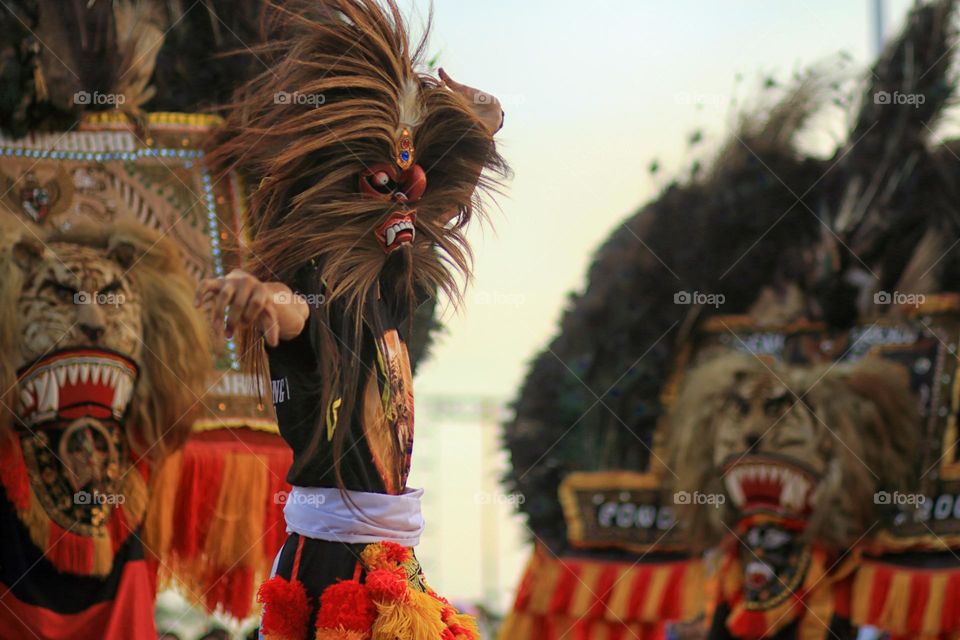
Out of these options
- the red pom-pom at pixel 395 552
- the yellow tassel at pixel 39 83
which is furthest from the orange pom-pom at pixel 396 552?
the yellow tassel at pixel 39 83

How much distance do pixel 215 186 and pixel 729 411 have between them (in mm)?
2087

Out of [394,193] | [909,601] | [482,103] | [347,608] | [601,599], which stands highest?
[482,103]

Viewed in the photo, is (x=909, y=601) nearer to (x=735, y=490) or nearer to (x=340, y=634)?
(x=735, y=490)

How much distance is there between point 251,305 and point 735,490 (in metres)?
3.03

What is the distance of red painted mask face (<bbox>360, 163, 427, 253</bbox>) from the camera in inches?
90.0

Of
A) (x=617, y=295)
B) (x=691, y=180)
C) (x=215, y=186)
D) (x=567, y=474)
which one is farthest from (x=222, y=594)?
(x=691, y=180)

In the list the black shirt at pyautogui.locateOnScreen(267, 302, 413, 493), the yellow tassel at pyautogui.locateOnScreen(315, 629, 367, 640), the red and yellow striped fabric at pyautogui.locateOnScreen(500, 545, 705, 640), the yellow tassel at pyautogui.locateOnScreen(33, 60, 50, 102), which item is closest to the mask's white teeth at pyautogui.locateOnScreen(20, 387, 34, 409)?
the yellow tassel at pyautogui.locateOnScreen(33, 60, 50, 102)

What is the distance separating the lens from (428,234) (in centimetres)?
243

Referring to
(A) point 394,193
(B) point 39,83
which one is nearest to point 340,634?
(A) point 394,193

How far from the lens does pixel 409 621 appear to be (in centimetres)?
211

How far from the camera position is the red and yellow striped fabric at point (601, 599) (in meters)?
4.73

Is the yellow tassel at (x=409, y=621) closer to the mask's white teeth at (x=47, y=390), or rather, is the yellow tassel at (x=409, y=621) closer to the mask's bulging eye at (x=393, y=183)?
the mask's bulging eye at (x=393, y=183)

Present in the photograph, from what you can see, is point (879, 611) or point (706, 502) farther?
point (706, 502)

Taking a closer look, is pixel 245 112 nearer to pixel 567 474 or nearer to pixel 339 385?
pixel 339 385
